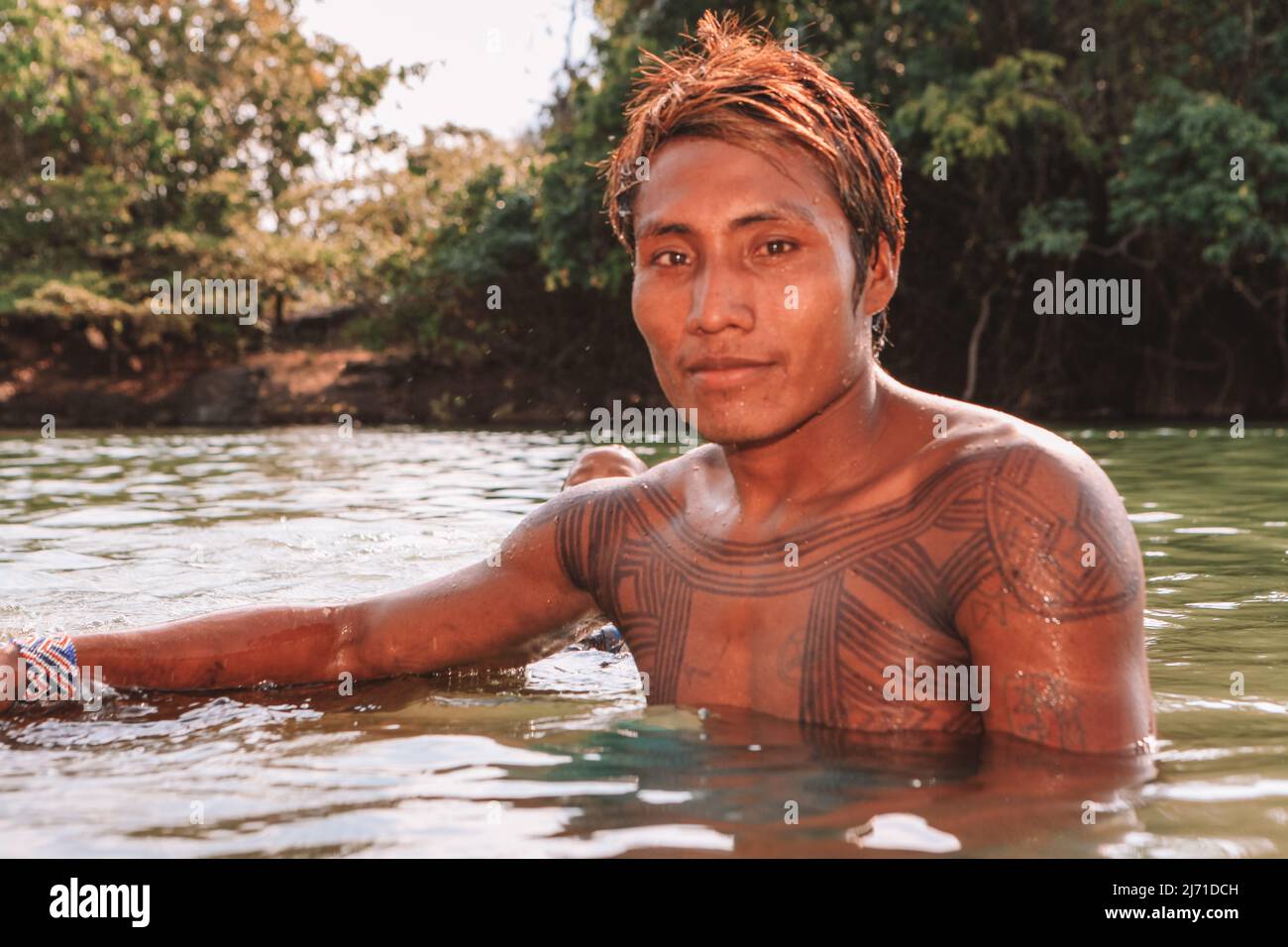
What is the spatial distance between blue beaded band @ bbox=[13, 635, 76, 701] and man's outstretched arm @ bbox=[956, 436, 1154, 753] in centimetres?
207

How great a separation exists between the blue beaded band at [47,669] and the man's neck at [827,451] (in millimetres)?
1631

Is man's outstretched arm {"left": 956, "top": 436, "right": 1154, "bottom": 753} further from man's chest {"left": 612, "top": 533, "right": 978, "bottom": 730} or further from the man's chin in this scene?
the man's chin

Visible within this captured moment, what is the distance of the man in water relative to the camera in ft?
8.05

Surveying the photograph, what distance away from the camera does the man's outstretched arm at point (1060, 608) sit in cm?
240

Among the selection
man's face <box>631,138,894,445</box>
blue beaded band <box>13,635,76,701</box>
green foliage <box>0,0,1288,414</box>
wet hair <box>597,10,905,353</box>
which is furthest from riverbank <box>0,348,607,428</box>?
man's face <box>631,138,894,445</box>

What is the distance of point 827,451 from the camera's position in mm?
Result: 2834

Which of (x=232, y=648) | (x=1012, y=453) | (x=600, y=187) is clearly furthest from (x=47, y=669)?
(x=600, y=187)

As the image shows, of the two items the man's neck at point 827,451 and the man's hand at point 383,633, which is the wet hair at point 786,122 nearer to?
the man's neck at point 827,451

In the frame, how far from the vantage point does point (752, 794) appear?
2.51 metres

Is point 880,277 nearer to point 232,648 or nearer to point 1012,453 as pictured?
point 1012,453

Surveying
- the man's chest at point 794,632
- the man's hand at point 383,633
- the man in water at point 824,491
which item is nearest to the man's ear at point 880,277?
→ the man in water at point 824,491
